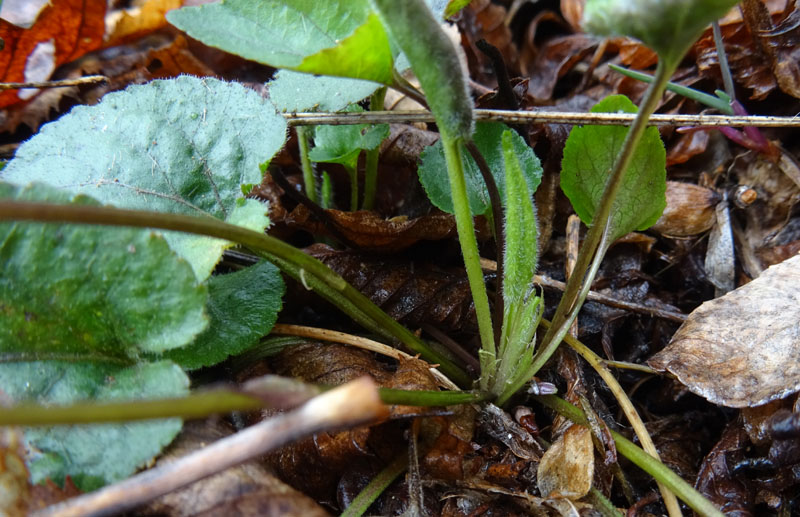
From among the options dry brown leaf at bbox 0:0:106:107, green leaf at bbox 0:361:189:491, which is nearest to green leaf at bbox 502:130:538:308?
green leaf at bbox 0:361:189:491

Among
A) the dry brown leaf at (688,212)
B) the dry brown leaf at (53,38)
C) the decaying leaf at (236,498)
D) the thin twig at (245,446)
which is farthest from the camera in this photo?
the dry brown leaf at (53,38)

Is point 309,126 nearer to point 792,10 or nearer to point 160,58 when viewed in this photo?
point 160,58

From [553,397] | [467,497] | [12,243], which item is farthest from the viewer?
[553,397]

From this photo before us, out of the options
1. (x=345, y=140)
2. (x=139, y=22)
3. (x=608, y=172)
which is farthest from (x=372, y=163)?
(x=139, y=22)

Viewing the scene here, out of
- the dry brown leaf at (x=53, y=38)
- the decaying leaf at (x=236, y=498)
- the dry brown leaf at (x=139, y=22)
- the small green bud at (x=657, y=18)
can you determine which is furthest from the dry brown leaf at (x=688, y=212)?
the dry brown leaf at (x=53, y=38)

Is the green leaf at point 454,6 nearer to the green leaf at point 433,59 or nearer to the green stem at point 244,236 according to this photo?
the green leaf at point 433,59

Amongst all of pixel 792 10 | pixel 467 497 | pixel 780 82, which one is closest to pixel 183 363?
pixel 467 497

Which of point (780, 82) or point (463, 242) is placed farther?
point (780, 82)
